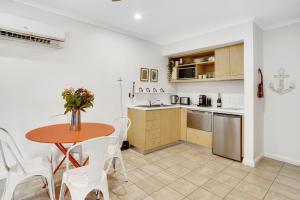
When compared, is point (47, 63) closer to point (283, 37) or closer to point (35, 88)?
point (35, 88)

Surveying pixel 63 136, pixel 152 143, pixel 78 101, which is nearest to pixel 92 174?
pixel 63 136

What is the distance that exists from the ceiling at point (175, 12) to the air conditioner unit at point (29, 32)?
37 cm

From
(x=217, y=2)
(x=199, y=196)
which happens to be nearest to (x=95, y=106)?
(x=199, y=196)

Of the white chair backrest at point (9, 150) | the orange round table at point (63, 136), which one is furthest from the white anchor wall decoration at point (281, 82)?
the white chair backrest at point (9, 150)

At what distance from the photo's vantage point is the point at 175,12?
2.67 m

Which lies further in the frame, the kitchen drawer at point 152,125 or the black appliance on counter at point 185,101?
the black appliance on counter at point 185,101

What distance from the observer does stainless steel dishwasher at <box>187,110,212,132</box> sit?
3.39m

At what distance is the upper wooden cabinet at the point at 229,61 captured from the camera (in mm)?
3142

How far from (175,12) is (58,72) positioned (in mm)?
2182

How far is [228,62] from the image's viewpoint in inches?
130

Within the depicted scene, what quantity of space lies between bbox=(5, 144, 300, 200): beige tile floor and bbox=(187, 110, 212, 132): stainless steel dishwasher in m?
0.63

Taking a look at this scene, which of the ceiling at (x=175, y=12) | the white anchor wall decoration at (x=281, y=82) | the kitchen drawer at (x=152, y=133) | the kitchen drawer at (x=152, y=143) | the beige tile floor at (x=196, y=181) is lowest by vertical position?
the beige tile floor at (x=196, y=181)

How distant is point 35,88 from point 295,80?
4385mm

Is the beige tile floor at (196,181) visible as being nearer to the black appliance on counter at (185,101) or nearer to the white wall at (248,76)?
the white wall at (248,76)
